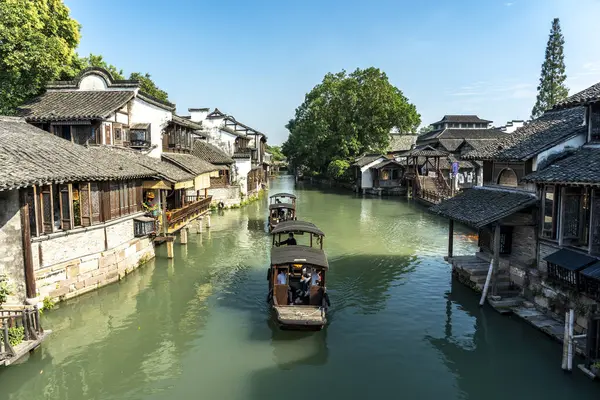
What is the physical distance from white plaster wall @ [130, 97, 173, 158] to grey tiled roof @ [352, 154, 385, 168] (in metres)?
38.3

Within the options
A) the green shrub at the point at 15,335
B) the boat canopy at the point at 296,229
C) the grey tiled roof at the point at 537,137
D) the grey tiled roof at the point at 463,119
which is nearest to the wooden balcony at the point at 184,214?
the boat canopy at the point at 296,229

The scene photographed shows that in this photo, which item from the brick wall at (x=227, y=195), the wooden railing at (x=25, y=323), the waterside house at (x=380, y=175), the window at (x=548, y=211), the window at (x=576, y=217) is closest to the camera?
the wooden railing at (x=25, y=323)

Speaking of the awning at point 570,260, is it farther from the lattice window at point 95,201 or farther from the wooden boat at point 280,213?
the wooden boat at point 280,213

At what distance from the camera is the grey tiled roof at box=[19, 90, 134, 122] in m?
22.1

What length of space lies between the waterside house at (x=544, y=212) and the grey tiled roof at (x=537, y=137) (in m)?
0.05

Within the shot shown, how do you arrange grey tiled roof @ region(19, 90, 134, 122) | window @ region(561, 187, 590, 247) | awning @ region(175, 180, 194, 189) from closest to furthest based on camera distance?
window @ region(561, 187, 590, 247), grey tiled roof @ region(19, 90, 134, 122), awning @ region(175, 180, 194, 189)

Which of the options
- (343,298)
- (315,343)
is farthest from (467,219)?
(315,343)

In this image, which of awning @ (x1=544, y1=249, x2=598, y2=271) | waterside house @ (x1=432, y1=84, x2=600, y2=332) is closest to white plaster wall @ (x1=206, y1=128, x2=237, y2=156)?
waterside house @ (x1=432, y1=84, x2=600, y2=332)

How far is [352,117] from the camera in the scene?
6825 cm

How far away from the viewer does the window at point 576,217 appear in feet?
45.5

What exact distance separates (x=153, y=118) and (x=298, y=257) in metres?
17.7

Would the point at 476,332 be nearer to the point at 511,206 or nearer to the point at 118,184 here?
the point at 511,206

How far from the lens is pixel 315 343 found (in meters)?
14.0

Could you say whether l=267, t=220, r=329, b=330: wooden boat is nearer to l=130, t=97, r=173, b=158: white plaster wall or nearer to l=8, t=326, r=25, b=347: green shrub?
l=8, t=326, r=25, b=347: green shrub
